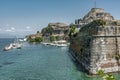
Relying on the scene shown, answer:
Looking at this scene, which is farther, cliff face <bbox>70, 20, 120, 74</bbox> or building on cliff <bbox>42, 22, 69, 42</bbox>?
building on cliff <bbox>42, 22, 69, 42</bbox>

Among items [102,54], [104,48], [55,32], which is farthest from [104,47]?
[55,32]

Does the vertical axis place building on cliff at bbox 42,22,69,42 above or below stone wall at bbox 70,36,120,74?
above

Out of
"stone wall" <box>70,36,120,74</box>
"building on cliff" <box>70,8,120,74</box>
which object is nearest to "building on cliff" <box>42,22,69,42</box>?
"building on cliff" <box>70,8,120,74</box>

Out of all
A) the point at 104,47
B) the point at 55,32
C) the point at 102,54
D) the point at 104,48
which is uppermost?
the point at 55,32

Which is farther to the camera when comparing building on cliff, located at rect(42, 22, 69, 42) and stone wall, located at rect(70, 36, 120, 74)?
building on cliff, located at rect(42, 22, 69, 42)

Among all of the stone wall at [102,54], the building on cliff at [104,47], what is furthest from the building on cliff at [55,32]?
the stone wall at [102,54]

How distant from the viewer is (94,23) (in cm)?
2994

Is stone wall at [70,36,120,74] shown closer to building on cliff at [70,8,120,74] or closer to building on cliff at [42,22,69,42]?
building on cliff at [70,8,120,74]

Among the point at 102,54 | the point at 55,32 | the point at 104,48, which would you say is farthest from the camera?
the point at 55,32

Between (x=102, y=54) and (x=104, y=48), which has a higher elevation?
(x=104, y=48)

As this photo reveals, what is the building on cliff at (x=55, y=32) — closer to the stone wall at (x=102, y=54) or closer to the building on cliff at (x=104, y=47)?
the building on cliff at (x=104, y=47)

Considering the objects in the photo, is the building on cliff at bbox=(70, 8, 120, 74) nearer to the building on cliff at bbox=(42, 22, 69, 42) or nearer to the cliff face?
the cliff face

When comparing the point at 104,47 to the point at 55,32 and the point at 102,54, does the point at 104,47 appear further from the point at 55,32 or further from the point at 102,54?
the point at 55,32

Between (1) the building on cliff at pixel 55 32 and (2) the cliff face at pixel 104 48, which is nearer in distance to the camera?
(2) the cliff face at pixel 104 48
